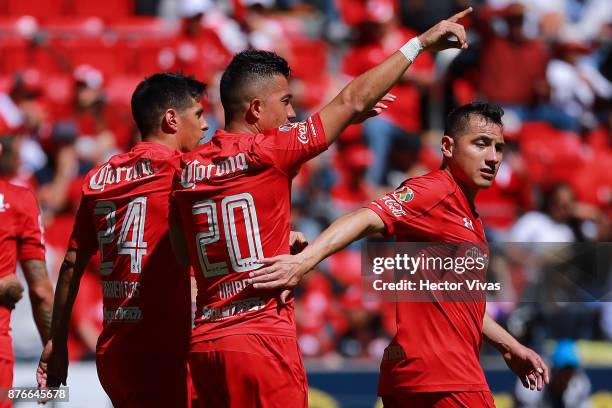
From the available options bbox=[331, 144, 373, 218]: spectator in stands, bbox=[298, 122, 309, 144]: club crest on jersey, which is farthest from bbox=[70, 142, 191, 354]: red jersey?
Result: bbox=[331, 144, 373, 218]: spectator in stands

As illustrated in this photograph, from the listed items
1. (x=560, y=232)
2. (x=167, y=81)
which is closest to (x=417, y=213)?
(x=167, y=81)

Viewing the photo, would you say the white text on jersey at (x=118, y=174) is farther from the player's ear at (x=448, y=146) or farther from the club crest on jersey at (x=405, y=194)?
the player's ear at (x=448, y=146)

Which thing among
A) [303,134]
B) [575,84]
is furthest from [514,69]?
[303,134]

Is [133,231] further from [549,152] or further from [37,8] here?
[37,8]

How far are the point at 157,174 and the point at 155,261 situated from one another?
50 centimetres

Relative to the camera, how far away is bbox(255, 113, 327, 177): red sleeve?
5.01 metres

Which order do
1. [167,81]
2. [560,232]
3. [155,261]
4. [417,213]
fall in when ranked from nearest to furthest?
[417,213]
[155,261]
[167,81]
[560,232]

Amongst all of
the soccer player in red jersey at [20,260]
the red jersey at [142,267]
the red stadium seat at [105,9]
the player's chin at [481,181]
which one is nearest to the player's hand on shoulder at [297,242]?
the red jersey at [142,267]

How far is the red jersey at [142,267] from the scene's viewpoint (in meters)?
5.82

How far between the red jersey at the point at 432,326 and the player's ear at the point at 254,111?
808 millimetres

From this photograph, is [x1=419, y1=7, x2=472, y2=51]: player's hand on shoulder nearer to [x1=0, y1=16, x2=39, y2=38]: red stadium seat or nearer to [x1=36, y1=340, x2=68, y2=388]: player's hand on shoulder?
[x1=36, y1=340, x2=68, y2=388]: player's hand on shoulder

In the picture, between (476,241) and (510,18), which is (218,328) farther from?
(510,18)

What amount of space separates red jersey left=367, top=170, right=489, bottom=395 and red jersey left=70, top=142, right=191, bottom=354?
4.13 feet

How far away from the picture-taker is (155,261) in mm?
5820
